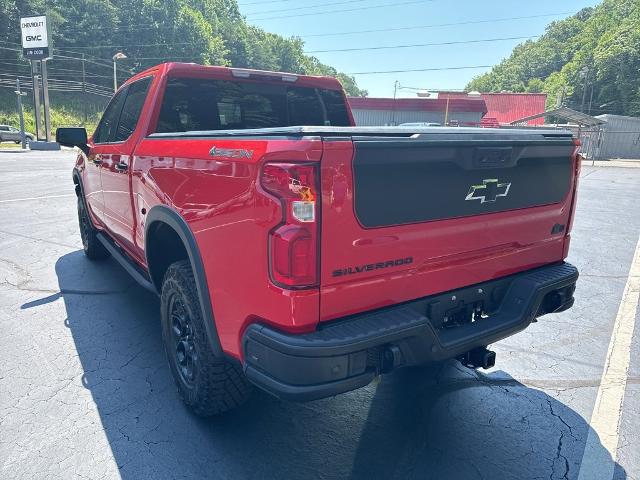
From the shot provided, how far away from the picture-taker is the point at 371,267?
2.04 m

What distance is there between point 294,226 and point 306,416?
1501 mm

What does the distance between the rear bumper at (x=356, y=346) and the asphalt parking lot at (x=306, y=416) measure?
2.18 ft

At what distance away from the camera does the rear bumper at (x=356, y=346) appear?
1846 millimetres

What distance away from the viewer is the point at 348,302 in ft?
6.59

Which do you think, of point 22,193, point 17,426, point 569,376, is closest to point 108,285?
point 17,426

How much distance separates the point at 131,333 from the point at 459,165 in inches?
119

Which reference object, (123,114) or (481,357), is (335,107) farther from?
(481,357)

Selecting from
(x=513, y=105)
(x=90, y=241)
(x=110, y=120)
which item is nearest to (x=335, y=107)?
(x=110, y=120)

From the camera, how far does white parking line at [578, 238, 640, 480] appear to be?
242 cm

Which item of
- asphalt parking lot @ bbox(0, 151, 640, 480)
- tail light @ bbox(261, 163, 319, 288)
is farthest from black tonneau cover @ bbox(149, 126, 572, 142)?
asphalt parking lot @ bbox(0, 151, 640, 480)

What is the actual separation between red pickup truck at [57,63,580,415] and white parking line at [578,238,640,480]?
73 cm

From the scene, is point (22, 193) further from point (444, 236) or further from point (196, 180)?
point (444, 236)

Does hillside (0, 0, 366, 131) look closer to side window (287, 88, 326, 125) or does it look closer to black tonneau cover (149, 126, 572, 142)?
side window (287, 88, 326, 125)

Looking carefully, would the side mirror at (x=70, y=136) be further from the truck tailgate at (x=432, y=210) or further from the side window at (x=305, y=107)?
the truck tailgate at (x=432, y=210)
